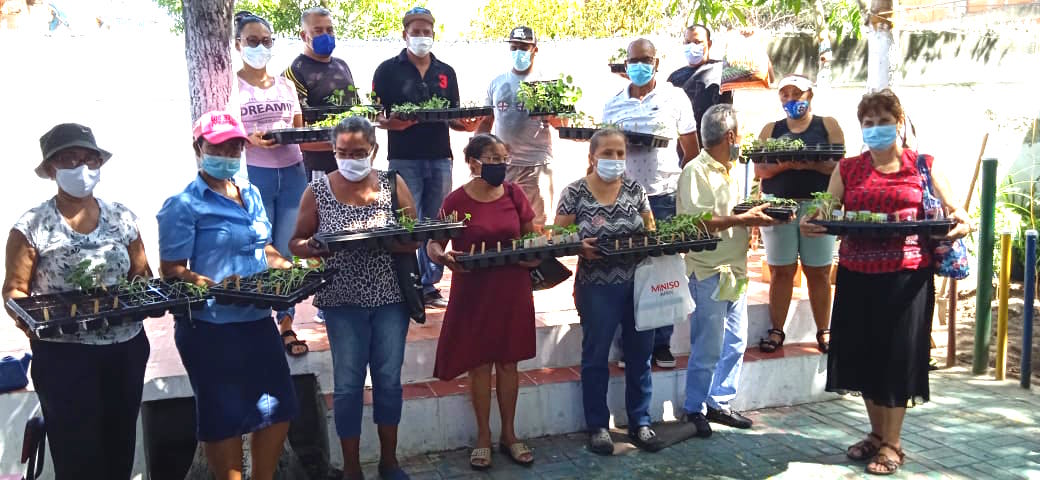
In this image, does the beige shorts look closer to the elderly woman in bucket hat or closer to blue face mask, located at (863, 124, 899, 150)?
blue face mask, located at (863, 124, 899, 150)

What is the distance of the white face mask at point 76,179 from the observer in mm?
3570

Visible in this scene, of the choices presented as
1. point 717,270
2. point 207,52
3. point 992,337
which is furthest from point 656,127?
point 992,337

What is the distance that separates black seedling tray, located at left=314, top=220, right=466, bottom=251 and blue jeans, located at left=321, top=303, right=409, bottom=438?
1.21 ft

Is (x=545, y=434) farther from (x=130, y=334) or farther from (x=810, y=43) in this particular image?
(x=810, y=43)

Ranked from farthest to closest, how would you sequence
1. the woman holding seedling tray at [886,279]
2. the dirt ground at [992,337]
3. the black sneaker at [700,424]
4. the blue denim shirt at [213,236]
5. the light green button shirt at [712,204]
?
the dirt ground at [992,337] < the black sneaker at [700,424] < the light green button shirt at [712,204] < the woman holding seedling tray at [886,279] < the blue denim shirt at [213,236]

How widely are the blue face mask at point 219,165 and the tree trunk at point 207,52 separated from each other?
1.51 m

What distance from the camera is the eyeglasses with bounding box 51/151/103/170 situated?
357 centimetres

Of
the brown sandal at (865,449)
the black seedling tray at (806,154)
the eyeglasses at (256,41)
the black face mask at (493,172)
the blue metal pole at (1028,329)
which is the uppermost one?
the eyeglasses at (256,41)

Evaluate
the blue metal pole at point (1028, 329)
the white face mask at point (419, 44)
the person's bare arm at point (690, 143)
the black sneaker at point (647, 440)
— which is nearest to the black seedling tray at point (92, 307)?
the white face mask at point (419, 44)

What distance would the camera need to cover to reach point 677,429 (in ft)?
17.7

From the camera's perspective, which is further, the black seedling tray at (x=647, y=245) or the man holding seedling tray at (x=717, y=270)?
the man holding seedling tray at (x=717, y=270)

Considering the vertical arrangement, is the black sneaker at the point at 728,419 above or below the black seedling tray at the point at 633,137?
below

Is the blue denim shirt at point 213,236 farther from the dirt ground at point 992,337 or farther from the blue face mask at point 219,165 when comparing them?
the dirt ground at point 992,337

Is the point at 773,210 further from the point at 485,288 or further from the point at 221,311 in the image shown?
the point at 221,311
